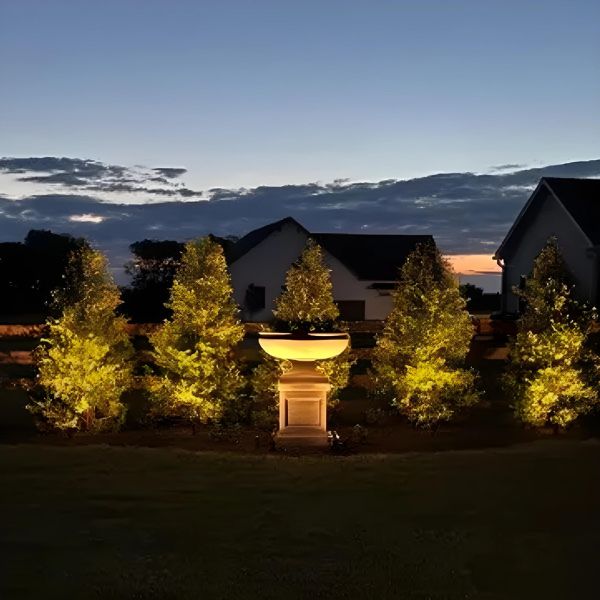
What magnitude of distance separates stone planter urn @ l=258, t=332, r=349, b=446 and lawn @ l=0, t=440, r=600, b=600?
4.89ft

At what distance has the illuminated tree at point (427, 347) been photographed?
1386 cm

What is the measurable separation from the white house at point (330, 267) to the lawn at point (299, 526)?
96.6 ft

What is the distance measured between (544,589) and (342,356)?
369 inches

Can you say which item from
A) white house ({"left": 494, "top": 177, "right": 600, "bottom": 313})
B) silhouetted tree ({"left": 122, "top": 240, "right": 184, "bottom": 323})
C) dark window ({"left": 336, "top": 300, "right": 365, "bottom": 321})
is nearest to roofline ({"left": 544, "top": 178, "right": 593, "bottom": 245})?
white house ({"left": 494, "top": 177, "right": 600, "bottom": 313})

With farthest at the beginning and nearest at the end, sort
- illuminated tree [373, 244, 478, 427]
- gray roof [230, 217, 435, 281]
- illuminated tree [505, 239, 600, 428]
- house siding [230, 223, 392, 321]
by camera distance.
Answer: gray roof [230, 217, 435, 281] → house siding [230, 223, 392, 321] → illuminated tree [373, 244, 478, 427] → illuminated tree [505, 239, 600, 428]

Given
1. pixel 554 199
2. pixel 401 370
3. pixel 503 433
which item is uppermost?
pixel 554 199

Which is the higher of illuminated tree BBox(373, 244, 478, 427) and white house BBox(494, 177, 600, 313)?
white house BBox(494, 177, 600, 313)

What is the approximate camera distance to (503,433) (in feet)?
44.5

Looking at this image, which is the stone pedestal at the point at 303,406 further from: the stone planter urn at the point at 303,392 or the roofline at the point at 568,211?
the roofline at the point at 568,211

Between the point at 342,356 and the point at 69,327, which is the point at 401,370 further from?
the point at 69,327

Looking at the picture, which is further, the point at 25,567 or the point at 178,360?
the point at 178,360

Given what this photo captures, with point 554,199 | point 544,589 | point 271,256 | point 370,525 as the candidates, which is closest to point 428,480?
point 370,525

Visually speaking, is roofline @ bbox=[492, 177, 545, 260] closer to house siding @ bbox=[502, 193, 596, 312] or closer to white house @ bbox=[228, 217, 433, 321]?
house siding @ bbox=[502, 193, 596, 312]

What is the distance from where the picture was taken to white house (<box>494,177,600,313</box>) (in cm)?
2403
